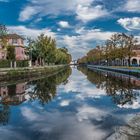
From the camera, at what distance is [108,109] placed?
18.7 m

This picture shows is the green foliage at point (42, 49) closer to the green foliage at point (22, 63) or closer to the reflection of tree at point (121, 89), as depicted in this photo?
the green foliage at point (22, 63)

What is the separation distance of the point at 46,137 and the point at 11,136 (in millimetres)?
1185

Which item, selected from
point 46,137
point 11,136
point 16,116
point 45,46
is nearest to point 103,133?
point 46,137

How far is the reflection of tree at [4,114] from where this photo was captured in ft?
48.2

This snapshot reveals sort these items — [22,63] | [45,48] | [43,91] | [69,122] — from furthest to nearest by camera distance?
[45,48], [22,63], [43,91], [69,122]

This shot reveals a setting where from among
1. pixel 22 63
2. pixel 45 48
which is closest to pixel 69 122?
pixel 22 63

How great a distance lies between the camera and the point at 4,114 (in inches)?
651

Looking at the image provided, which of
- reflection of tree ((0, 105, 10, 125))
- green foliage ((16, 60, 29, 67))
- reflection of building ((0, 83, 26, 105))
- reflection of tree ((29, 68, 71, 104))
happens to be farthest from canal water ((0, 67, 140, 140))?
green foliage ((16, 60, 29, 67))

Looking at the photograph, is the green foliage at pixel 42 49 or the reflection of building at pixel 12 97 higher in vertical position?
the green foliage at pixel 42 49

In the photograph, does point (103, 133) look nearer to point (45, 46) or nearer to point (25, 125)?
point (25, 125)

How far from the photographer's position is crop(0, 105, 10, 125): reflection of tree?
579 inches

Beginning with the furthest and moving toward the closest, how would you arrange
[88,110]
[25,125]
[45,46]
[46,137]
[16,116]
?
1. [45,46]
2. [88,110]
3. [16,116]
4. [25,125]
5. [46,137]

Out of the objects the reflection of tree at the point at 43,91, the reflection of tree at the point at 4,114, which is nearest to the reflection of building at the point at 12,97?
the reflection of tree at the point at 43,91

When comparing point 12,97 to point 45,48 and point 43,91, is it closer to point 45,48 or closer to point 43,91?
point 43,91
